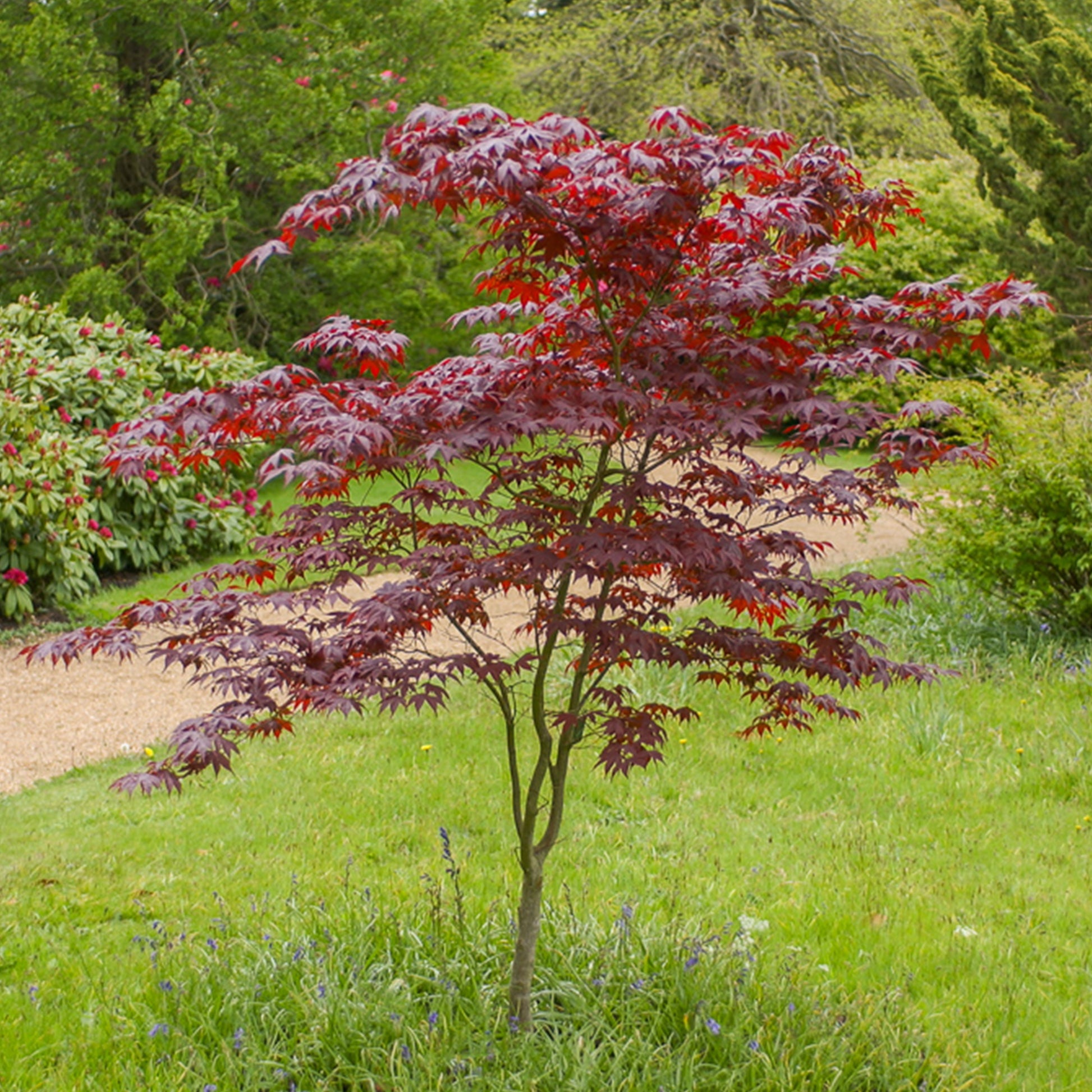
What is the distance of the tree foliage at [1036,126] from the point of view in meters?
10.2

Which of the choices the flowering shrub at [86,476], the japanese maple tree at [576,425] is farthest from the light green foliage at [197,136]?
the japanese maple tree at [576,425]

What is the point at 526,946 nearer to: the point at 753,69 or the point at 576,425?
the point at 576,425

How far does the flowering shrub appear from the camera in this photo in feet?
28.2

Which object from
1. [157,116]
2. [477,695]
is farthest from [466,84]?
[477,695]

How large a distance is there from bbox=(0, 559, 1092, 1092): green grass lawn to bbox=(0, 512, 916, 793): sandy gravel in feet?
1.39

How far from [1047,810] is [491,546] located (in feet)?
10.2

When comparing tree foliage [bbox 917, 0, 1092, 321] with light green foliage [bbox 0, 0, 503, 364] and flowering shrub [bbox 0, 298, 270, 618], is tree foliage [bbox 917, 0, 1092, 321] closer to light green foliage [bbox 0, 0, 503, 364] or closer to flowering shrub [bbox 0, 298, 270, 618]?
light green foliage [bbox 0, 0, 503, 364]

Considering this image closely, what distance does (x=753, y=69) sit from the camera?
18.1 meters

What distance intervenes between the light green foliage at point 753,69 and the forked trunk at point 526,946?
16160 millimetres

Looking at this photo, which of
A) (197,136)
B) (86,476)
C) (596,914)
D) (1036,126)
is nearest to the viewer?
(596,914)

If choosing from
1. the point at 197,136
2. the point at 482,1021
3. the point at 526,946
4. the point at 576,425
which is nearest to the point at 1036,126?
the point at 197,136

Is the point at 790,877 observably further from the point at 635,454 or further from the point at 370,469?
the point at 370,469

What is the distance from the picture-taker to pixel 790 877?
436 centimetres

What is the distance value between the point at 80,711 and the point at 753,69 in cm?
1527
